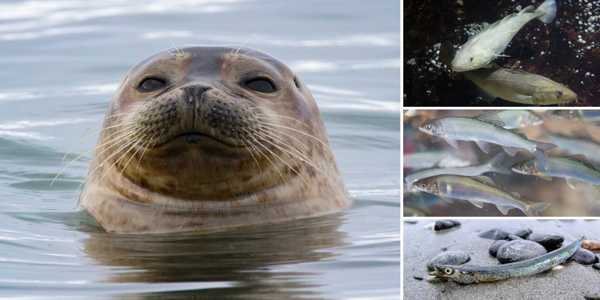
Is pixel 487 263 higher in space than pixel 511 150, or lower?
lower

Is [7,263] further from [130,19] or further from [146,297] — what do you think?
[130,19]

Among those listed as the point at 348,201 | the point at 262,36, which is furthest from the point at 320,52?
the point at 348,201

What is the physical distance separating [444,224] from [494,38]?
75 cm

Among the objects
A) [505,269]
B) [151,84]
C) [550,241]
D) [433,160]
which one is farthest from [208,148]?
[550,241]

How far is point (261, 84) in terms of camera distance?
20.8 ft

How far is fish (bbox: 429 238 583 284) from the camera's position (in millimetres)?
5594

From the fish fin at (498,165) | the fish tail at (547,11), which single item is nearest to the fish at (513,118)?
the fish fin at (498,165)

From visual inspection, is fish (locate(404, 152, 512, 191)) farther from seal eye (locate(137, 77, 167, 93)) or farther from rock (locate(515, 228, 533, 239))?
seal eye (locate(137, 77, 167, 93))

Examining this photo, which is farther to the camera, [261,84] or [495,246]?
[261,84]

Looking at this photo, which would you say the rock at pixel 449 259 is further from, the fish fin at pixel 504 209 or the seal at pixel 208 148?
the seal at pixel 208 148

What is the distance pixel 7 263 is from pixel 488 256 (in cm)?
196

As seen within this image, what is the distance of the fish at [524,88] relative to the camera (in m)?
5.57

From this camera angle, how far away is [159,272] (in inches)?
221

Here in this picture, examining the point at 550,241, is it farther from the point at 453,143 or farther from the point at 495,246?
the point at 453,143
